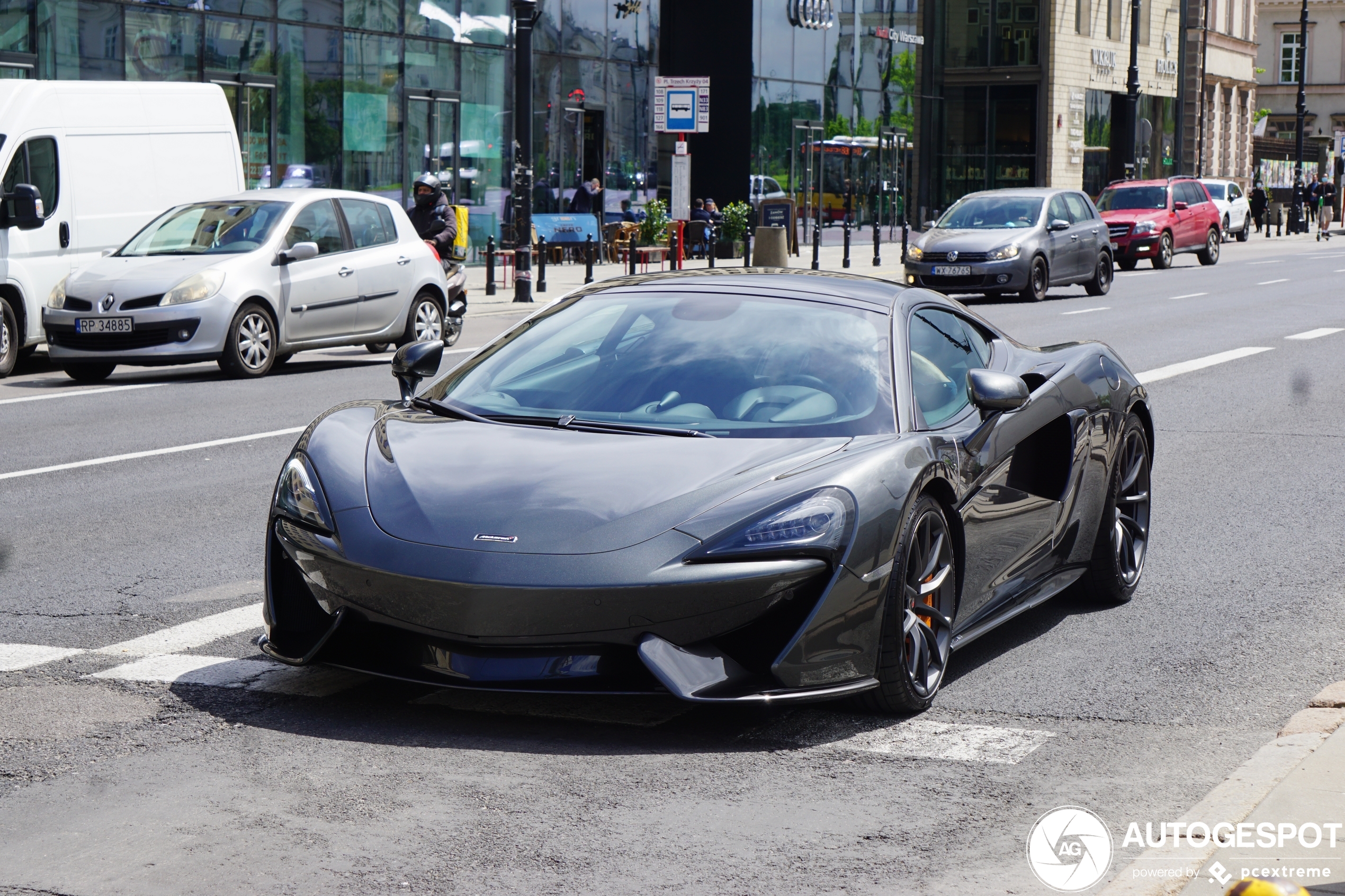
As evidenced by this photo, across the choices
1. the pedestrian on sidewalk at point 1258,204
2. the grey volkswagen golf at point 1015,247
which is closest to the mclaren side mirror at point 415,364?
the grey volkswagen golf at point 1015,247

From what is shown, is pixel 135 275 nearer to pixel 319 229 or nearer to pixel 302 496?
pixel 319 229

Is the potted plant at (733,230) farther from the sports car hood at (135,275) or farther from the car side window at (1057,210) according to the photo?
the sports car hood at (135,275)

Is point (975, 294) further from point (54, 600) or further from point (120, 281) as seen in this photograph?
point (54, 600)

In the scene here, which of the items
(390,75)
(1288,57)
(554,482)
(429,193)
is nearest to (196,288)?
(429,193)

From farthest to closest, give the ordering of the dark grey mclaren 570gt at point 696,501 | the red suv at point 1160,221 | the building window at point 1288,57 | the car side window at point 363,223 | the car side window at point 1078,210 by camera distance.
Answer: the building window at point 1288,57 → the red suv at point 1160,221 → the car side window at point 1078,210 → the car side window at point 363,223 → the dark grey mclaren 570gt at point 696,501

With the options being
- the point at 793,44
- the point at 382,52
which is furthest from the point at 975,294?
the point at 793,44

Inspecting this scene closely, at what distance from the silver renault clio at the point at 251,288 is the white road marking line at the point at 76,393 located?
224 mm

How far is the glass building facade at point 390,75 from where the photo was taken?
25.7 metres

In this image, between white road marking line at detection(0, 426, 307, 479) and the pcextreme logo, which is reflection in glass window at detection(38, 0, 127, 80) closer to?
white road marking line at detection(0, 426, 307, 479)

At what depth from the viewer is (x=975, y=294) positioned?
29000 mm

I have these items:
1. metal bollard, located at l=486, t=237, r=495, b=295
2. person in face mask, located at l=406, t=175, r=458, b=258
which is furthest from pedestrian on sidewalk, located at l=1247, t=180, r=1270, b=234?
person in face mask, located at l=406, t=175, r=458, b=258

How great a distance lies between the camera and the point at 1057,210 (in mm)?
27734

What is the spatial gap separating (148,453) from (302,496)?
6.12 metres

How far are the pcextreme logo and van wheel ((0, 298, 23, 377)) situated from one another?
1340 cm
